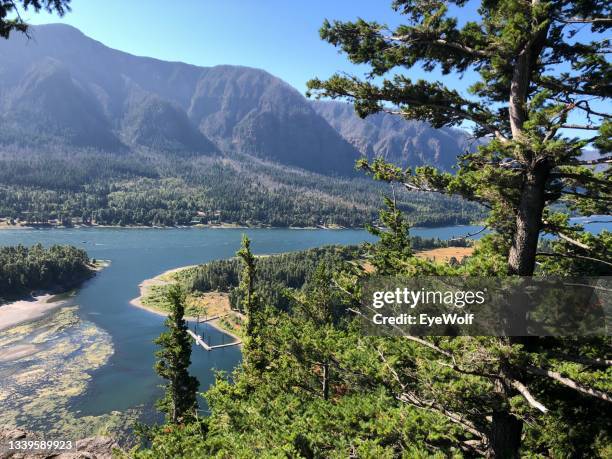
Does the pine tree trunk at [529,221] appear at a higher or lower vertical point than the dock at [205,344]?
higher

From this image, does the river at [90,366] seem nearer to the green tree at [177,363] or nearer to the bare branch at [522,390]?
the green tree at [177,363]

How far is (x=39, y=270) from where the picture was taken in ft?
364

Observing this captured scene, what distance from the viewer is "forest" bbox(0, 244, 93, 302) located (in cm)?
10357

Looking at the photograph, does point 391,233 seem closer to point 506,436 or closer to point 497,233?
point 497,233

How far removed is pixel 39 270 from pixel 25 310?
21039 mm

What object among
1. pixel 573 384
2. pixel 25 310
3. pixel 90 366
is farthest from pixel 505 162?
pixel 25 310

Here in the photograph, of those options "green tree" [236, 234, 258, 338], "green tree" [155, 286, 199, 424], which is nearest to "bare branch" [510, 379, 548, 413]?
"green tree" [236, 234, 258, 338]

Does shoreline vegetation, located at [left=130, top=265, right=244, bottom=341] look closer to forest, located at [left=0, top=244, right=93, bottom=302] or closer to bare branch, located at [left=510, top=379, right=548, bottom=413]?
forest, located at [left=0, top=244, right=93, bottom=302]

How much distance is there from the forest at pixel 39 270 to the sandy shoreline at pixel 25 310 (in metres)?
4.88

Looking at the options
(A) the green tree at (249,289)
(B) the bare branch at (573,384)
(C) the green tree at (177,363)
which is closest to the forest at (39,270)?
(C) the green tree at (177,363)

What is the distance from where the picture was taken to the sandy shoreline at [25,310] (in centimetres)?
8519

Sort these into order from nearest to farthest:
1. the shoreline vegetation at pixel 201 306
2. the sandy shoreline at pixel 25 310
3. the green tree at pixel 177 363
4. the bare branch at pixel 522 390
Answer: the bare branch at pixel 522 390, the green tree at pixel 177 363, the sandy shoreline at pixel 25 310, the shoreline vegetation at pixel 201 306

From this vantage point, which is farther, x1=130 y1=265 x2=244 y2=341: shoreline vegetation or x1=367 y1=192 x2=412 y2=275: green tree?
x1=130 y1=265 x2=244 y2=341: shoreline vegetation

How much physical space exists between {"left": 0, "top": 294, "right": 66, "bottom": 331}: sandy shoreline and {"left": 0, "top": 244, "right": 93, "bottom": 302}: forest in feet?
16.0
